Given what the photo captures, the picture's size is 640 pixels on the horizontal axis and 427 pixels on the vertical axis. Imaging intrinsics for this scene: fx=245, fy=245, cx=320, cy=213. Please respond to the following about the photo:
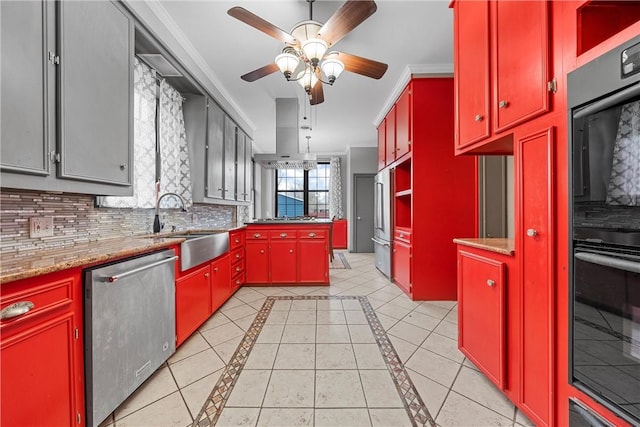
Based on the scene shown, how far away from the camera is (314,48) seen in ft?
5.99

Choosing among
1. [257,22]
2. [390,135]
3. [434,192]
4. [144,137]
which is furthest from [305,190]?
[257,22]

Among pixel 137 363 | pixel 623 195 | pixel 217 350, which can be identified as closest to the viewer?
pixel 623 195

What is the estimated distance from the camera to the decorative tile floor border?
4.15 ft

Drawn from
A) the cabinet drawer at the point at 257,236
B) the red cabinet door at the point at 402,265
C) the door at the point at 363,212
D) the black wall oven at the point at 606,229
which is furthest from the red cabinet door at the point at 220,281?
the door at the point at 363,212

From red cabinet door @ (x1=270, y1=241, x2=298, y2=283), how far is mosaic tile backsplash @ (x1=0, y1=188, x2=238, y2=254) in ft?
4.78

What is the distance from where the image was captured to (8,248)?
128cm

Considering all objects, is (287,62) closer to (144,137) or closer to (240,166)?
(144,137)

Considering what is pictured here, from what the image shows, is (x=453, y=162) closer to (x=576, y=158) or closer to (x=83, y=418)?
→ (x=576, y=158)

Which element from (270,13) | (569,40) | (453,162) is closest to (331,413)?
(569,40)

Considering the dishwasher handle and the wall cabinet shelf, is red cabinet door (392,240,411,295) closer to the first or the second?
the wall cabinet shelf

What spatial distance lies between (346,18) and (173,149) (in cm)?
212

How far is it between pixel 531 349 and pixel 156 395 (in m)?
2.02

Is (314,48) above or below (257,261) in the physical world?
above

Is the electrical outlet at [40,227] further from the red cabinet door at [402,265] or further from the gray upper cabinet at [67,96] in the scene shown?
the red cabinet door at [402,265]
